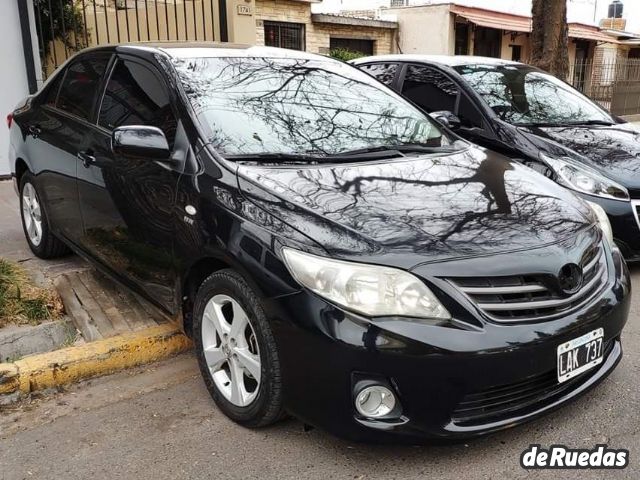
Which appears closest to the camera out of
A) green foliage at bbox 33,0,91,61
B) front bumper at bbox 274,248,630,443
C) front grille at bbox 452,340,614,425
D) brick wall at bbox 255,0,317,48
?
front bumper at bbox 274,248,630,443

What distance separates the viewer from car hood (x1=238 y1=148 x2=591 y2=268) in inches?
95.8

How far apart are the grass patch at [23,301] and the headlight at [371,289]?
7.00ft

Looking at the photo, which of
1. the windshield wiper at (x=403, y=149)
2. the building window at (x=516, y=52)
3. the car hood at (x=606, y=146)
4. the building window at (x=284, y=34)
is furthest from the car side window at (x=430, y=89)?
the building window at (x=516, y=52)

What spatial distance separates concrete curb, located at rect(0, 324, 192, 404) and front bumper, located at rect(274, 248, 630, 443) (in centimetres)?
127

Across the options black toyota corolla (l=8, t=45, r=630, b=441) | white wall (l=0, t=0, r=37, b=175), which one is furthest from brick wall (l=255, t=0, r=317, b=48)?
black toyota corolla (l=8, t=45, r=630, b=441)

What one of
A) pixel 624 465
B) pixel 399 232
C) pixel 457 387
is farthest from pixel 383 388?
pixel 624 465

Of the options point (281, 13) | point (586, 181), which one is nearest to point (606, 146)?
point (586, 181)

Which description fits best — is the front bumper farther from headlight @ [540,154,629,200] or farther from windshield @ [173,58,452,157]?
headlight @ [540,154,629,200]

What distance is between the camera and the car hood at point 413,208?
2.43m

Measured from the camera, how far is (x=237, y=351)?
2717 millimetres

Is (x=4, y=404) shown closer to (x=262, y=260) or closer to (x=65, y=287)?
(x=65, y=287)

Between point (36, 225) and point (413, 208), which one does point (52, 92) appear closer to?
point (36, 225)

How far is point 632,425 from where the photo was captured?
9.09ft

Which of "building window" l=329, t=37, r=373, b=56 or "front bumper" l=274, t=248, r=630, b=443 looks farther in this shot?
"building window" l=329, t=37, r=373, b=56
